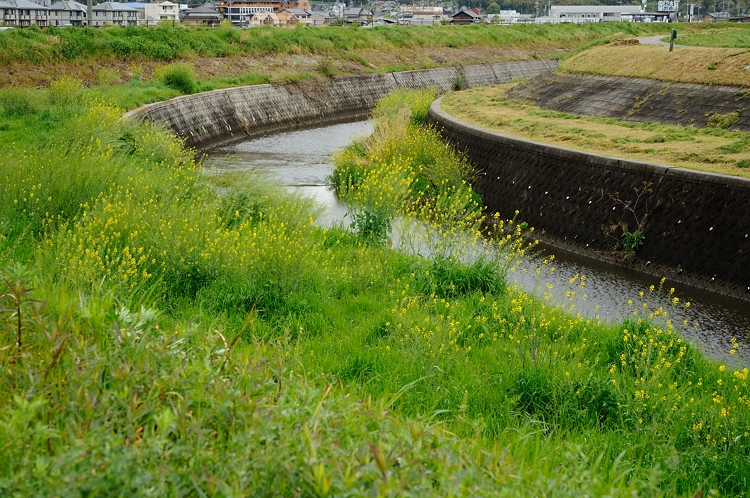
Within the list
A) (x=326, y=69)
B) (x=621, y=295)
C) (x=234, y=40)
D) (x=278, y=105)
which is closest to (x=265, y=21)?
(x=234, y=40)

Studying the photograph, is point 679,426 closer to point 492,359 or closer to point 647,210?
point 492,359

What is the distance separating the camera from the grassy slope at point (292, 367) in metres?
3.71

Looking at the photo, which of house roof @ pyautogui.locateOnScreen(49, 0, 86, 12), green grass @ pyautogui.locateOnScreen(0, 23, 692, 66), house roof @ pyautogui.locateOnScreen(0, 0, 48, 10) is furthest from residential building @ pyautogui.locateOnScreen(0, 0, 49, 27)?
green grass @ pyautogui.locateOnScreen(0, 23, 692, 66)

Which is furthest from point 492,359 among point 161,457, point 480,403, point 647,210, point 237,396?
point 647,210

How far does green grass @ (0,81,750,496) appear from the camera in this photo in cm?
371

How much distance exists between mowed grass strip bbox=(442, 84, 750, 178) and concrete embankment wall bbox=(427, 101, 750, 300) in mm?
606

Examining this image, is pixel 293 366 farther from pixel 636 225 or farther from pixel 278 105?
pixel 278 105

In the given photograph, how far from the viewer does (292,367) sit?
6.49 metres

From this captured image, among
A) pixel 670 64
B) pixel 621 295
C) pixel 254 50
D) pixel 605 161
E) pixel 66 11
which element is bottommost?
pixel 621 295

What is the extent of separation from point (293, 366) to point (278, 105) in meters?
27.7

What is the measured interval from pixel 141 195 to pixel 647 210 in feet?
26.4

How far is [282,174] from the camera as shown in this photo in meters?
21.9

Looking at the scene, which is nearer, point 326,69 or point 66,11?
point 326,69

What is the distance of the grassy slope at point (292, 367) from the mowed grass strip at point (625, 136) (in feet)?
12.0
